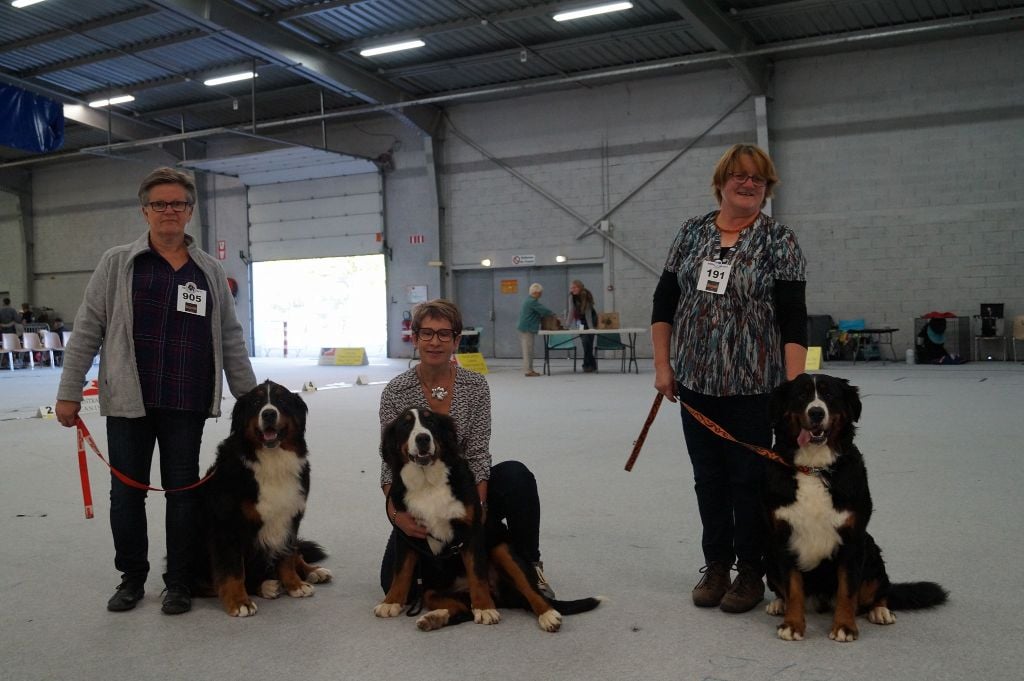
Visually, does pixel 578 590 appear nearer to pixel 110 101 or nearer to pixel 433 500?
pixel 433 500

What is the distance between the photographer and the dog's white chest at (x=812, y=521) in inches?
102

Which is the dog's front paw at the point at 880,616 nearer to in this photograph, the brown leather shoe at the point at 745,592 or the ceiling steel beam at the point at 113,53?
the brown leather shoe at the point at 745,592

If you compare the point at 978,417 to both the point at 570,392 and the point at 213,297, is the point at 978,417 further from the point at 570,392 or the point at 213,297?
the point at 213,297

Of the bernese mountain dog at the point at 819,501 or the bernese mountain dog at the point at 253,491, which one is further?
the bernese mountain dog at the point at 253,491

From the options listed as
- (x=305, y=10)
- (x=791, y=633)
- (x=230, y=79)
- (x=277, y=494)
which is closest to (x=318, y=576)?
(x=277, y=494)

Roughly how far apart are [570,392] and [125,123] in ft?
46.5

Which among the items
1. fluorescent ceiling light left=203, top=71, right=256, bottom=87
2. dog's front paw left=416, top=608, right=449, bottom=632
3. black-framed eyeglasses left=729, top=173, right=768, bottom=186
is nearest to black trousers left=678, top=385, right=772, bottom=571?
black-framed eyeglasses left=729, top=173, right=768, bottom=186

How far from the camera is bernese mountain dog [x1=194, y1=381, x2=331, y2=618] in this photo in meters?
3.03

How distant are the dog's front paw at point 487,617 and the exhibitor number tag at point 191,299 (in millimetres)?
1513

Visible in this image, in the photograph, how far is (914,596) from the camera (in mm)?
2881

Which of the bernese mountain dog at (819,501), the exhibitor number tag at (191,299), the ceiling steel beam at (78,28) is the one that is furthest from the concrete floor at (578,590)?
the ceiling steel beam at (78,28)

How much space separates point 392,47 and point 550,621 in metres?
13.6

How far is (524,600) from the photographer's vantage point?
2.97 meters

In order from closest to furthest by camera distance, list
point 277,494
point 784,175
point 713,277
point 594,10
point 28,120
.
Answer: point 713,277 < point 277,494 < point 594,10 < point 28,120 < point 784,175
